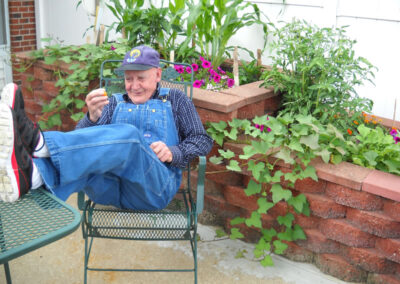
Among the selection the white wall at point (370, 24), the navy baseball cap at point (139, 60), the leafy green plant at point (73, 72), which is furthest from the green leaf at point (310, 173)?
the leafy green plant at point (73, 72)

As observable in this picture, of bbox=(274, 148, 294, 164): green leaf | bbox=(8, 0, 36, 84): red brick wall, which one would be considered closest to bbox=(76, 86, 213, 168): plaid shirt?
bbox=(274, 148, 294, 164): green leaf

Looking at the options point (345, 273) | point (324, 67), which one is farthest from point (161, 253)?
point (324, 67)

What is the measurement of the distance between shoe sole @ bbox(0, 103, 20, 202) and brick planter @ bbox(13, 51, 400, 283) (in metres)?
1.41

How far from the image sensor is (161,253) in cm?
263

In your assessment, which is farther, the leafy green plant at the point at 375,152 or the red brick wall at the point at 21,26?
the red brick wall at the point at 21,26

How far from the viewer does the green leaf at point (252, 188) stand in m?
2.54

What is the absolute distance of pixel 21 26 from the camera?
18.4 ft

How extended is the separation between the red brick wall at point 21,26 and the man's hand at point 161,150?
392 cm

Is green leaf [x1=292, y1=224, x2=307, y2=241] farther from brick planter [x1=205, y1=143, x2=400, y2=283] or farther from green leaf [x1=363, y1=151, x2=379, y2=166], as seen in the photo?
green leaf [x1=363, y1=151, x2=379, y2=166]

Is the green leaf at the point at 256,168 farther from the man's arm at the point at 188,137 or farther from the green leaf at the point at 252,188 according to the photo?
the man's arm at the point at 188,137

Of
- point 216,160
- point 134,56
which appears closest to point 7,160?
point 134,56

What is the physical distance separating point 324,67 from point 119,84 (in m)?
1.29

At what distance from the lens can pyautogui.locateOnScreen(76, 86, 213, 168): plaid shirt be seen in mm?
2334

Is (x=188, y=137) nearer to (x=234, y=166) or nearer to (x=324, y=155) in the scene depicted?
(x=234, y=166)
